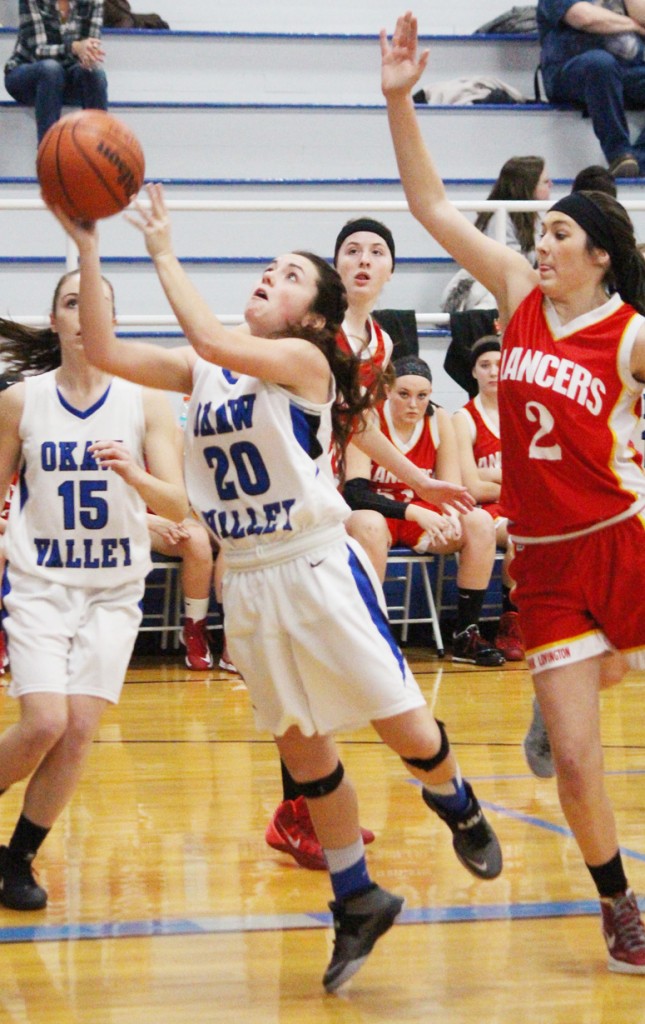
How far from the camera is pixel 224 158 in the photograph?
1030cm

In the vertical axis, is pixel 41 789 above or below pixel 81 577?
below

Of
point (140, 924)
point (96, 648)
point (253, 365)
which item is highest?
point (253, 365)

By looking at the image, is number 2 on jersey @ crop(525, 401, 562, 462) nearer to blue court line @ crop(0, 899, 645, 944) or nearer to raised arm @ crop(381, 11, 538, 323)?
raised arm @ crop(381, 11, 538, 323)

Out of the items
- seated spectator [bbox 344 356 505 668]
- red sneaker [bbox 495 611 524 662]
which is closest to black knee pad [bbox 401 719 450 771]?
seated spectator [bbox 344 356 505 668]

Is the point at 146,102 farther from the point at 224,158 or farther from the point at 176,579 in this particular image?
the point at 176,579

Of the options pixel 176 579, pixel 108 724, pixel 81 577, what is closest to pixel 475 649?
pixel 176 579

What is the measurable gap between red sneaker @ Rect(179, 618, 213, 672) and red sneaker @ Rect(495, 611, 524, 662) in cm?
170

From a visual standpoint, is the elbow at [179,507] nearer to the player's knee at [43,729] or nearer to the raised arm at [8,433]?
the raised arm at [8,433]

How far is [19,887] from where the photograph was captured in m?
3.80

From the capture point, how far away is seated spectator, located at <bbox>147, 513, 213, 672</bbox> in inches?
297

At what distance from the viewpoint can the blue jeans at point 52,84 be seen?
9367 millimetres

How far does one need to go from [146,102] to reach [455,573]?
4087 millimetres

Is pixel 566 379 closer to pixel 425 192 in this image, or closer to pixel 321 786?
pixel 425 192


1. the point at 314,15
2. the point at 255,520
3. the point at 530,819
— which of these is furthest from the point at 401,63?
the point at 314,15
